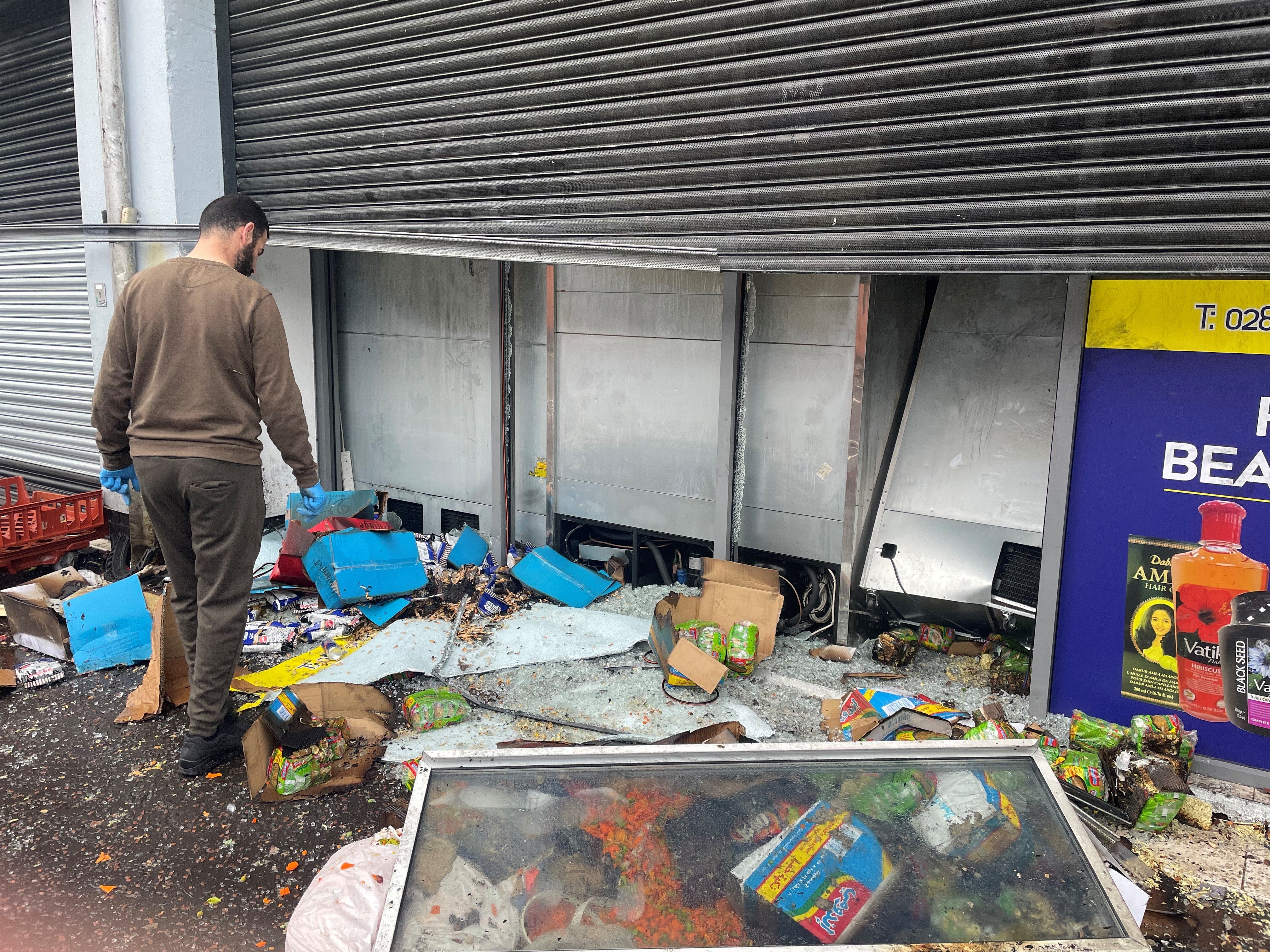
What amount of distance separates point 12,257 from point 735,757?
7.33 m

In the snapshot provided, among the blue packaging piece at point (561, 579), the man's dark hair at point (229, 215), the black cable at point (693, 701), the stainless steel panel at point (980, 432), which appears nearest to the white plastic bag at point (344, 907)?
the black cable at point (693, 701)

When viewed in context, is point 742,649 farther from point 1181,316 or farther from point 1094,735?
point 1181,316

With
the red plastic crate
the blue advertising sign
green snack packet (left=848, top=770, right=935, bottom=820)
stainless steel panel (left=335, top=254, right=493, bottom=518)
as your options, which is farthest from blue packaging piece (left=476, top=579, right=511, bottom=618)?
green snack packet (left=848, top=770, right=935, bottom=820)

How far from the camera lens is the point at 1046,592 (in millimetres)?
3352

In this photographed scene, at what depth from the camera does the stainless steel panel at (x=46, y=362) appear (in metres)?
6.25

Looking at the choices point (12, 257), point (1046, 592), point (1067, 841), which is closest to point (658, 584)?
Answer: point (1046, 592)

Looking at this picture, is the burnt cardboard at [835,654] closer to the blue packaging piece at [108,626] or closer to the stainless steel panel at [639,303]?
the stainless steel panel at [639,303]

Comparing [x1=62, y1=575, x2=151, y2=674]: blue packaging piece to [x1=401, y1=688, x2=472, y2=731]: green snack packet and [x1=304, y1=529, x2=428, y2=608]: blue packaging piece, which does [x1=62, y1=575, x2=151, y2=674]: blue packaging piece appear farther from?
[x1=401, y1=688, x2=472, y2=731]: green snack packet

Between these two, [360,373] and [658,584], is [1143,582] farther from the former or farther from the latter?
[360,373]

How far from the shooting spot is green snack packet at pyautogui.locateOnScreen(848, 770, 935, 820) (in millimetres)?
1713

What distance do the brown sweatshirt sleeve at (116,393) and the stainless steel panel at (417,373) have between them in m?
2.32

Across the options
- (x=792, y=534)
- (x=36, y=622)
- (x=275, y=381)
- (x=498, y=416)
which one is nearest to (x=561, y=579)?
(x=498, y=416)

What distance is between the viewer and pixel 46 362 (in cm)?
655

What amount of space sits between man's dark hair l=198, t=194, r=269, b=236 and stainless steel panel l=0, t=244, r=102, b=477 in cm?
360
